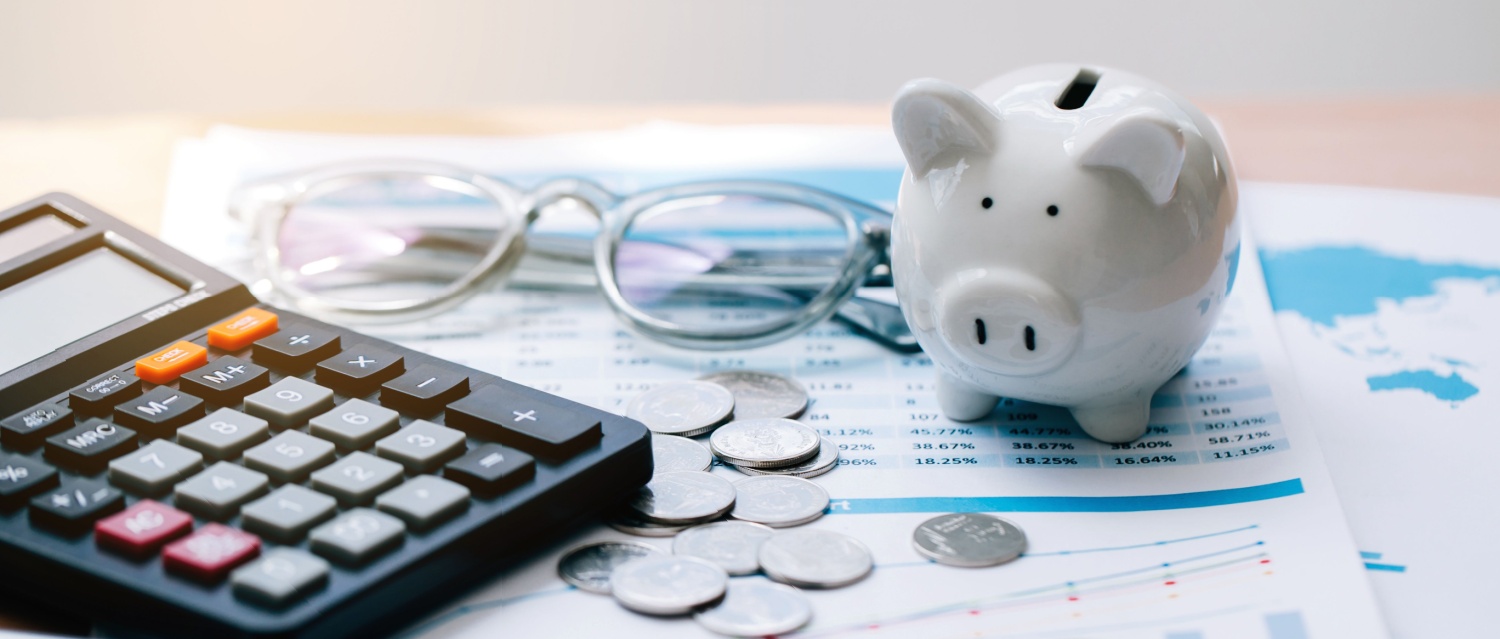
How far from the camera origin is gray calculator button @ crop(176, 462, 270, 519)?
36cm

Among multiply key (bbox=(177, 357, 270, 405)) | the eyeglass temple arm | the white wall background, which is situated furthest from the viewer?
the white wall background

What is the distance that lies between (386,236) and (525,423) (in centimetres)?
30

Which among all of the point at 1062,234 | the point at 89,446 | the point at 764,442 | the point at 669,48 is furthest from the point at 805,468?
the point at 669,48

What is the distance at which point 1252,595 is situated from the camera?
369mm

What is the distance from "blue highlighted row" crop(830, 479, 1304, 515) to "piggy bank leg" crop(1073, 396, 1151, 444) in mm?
34

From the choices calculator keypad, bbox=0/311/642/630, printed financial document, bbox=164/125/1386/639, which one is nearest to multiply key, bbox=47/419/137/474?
calculator keypad, bbox=0/311/642/630

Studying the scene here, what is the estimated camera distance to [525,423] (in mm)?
404

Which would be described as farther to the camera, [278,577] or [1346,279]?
[1346,279]

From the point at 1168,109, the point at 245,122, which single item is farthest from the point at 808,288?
the point at 245,122

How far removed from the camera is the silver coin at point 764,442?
454mm

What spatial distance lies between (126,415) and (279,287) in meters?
0.20

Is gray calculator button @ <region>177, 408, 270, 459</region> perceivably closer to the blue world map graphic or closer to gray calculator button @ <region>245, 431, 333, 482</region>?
gray calculator button @ <region>245, 431, 333, 482</region>

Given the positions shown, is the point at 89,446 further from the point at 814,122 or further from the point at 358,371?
the point at 814,122

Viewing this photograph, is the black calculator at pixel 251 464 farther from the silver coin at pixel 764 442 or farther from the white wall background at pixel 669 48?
the white wall background at pixel 669 48
